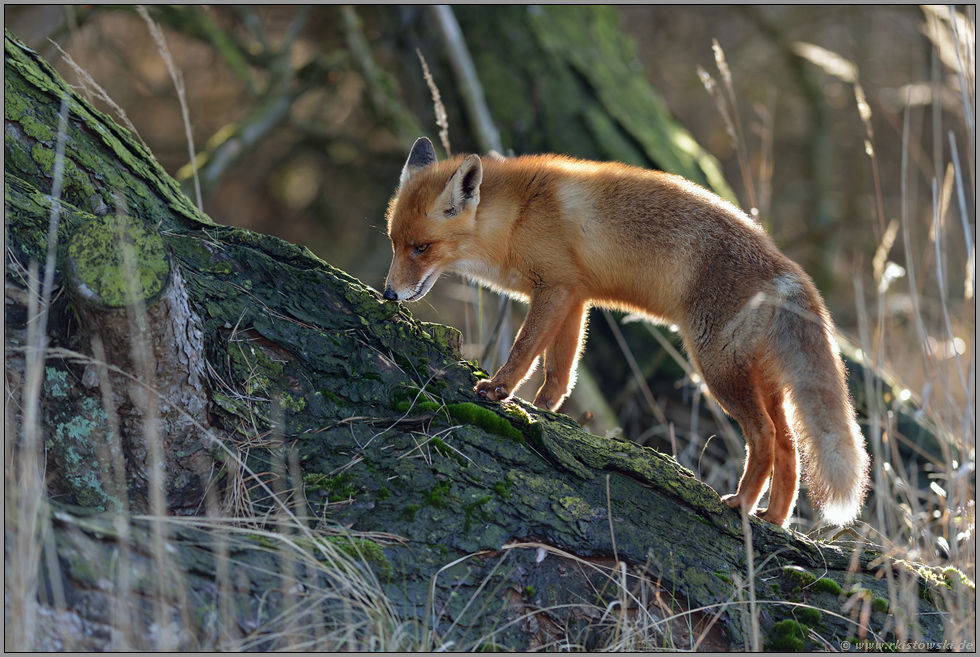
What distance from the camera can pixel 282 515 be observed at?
8.43ft

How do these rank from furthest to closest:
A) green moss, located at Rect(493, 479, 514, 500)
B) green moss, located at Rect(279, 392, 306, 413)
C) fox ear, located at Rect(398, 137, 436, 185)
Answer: fox ear, located at Rect(398, 137, 436, 185) → green moss, located at Rect(279, 392, 306, 413) → green moss, located at Rect(493, 479, 514, 500)

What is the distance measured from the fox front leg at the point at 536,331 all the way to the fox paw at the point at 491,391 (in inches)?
11.0

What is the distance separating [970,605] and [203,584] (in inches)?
119

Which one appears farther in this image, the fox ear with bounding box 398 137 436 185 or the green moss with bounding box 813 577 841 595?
the fox ear with bounding box 398 137 436 185

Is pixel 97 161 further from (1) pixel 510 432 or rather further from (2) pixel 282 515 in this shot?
(1) pixel 510 432

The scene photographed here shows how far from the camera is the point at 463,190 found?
4.25m

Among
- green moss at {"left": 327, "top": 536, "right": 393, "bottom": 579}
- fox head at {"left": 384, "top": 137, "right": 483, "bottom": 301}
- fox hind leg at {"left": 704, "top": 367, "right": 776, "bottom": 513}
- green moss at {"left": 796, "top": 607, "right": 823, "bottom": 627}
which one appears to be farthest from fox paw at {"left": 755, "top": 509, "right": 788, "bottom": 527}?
fox head at {"left": 384, "top": 137, "right": 483, "bottom": 301}

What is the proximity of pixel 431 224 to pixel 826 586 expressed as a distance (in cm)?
288

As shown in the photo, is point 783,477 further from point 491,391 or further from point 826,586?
point 491,391

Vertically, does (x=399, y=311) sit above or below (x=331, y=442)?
above

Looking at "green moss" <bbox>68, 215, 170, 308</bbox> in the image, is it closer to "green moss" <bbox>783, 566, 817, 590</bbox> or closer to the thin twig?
"green moss" <bbox>783, 566, 817, 590</bbox>

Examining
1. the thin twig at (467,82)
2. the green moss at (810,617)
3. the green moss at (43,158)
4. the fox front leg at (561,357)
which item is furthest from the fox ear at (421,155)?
the green moss at (810,617)

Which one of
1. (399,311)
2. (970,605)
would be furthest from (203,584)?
(970,605)

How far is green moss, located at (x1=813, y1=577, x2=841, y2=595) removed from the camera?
2.78 meters
